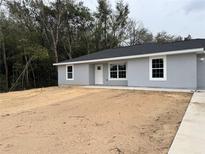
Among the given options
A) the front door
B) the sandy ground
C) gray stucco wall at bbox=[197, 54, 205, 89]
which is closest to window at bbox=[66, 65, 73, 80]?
the front door

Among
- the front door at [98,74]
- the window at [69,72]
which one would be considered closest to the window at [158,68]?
the front door at [98,74]

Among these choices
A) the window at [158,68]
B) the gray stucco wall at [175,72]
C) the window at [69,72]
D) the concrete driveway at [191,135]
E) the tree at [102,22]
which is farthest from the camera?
the tree at [102,22]

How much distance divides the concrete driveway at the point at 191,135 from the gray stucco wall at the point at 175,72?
5.88 m

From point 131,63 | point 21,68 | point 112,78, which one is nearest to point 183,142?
point 131,63

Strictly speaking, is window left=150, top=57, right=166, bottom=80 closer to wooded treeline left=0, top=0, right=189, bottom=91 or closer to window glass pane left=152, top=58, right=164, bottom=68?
window glass pane left=152, top=58, right=164, bottom=68

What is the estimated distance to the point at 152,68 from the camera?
16578 mm

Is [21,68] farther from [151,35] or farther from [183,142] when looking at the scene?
[183,142]

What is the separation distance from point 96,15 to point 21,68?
1392 centimetres

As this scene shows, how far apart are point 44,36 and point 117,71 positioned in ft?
52.0

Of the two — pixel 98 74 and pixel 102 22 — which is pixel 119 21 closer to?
pixel 102 22

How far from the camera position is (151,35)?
43344 millimetres

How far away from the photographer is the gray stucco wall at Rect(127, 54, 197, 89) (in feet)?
48.3

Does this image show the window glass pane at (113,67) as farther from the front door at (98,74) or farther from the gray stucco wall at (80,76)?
the gray stucco wall at (80,76)

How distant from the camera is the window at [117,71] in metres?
19.8
